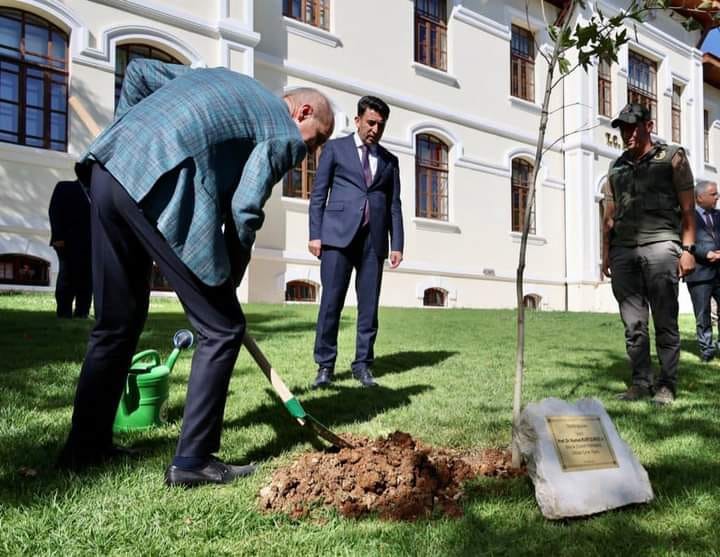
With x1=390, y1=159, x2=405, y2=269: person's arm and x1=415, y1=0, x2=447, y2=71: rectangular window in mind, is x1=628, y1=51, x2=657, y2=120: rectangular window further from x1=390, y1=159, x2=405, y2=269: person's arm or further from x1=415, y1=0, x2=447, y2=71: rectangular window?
x1=390, y1=159, x2=405, y2=269: person's arm

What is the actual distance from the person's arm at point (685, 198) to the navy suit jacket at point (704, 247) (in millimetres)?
2720

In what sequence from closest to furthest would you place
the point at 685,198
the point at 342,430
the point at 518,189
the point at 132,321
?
the point at 132,321 → the point at 342,430 → the point at 685,198 → the point at 518,189

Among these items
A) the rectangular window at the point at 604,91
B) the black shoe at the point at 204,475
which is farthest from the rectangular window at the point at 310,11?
the black shoe at the point at 204,475

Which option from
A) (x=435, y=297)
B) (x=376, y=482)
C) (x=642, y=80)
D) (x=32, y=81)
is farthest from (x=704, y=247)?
(x=642, y=80)

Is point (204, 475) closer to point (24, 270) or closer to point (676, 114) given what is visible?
point (24, 270)

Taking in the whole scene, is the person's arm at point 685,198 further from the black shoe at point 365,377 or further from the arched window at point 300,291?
the arched window at point 300,291

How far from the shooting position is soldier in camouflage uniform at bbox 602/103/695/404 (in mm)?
4359

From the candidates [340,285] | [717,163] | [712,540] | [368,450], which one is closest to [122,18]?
[340,285]

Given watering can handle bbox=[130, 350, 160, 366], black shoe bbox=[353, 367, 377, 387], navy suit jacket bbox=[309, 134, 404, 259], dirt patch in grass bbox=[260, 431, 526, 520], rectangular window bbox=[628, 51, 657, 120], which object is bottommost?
dirt patch in grass bbox=[260, 431, 526, 520]

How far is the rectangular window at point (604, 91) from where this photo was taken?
2000 centimetres

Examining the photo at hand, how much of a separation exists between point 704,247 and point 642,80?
57.4 feet

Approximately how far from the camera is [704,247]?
6.81 m

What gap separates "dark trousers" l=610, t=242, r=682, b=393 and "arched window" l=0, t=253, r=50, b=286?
937 centimetres

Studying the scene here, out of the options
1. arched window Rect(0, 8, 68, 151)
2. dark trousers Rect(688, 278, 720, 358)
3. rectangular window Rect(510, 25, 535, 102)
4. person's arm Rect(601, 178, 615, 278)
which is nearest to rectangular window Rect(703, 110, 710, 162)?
rectangular window Rect(510, 25, 535, 102)
